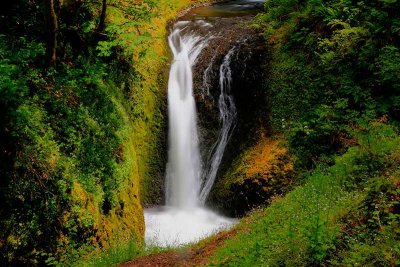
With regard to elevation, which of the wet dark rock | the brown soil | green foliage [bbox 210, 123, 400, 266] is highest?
the wet dark rock

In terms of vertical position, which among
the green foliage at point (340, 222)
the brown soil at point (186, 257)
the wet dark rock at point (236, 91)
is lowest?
the brown soil at point (186, 257)

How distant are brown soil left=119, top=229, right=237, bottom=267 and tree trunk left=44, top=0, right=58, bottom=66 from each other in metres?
4.32

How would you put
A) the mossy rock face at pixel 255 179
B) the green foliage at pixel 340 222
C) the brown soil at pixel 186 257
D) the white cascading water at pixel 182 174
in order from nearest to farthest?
the green foliage at pixel 340 222
the brown soil at pixel 186 257
the white cascading water at pixel 182 174
the mossy rock face at pixel 255 179

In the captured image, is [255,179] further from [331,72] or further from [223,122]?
[331,72]

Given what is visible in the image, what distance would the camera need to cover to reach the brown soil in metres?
6.02

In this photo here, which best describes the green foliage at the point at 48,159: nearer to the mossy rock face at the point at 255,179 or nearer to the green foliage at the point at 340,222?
the green foliage at the point at 340,222

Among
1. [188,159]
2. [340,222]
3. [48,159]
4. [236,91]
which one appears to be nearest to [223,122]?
[236,91]

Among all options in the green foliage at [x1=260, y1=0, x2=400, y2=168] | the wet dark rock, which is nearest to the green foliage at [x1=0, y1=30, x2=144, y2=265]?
the wet dark rock

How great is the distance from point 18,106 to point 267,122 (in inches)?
275

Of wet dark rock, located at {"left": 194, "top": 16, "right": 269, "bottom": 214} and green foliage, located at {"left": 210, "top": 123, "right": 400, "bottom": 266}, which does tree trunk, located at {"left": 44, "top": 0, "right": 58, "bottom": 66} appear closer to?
green foliage, located at {"left": 210, "top": 123, "right": 400, "bottom": 266}

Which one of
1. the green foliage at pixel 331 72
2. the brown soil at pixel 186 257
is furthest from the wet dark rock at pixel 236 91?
the brown soil at pixel 186 257

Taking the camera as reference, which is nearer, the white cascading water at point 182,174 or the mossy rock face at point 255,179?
the white cascading water at point 182,174

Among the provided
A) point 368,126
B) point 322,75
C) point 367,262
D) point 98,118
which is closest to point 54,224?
point 98,118

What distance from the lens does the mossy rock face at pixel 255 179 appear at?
374 inches
